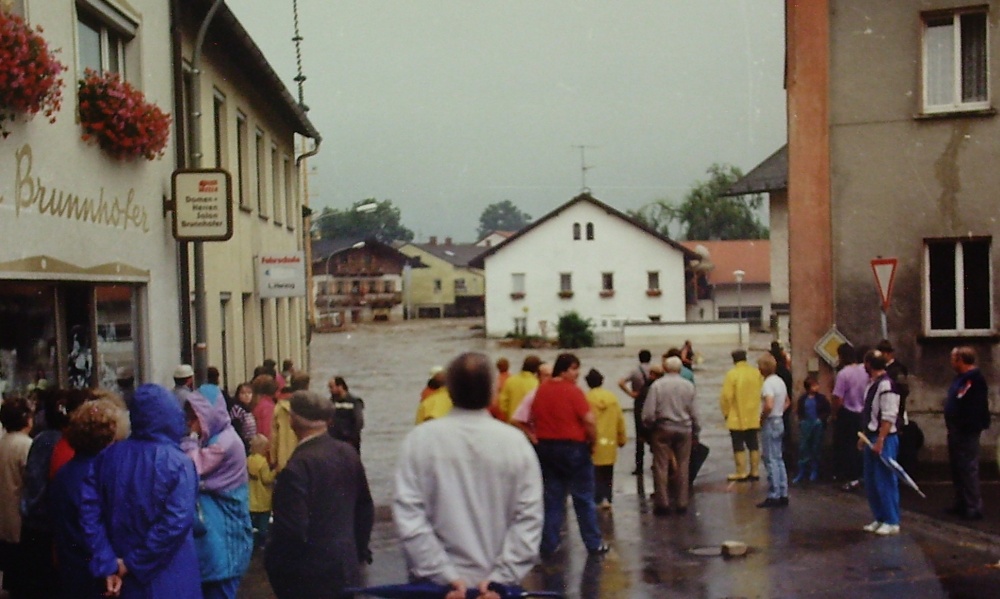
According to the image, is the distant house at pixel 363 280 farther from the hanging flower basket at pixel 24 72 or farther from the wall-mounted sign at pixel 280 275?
the hanging flower basket at pixel 24 72

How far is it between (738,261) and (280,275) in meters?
70.5

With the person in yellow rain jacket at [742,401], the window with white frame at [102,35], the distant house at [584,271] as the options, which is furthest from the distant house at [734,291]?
the window with white frame at [102,35]

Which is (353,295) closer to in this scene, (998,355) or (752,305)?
(752,305)

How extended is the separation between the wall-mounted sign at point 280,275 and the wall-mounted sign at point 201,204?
19.7 ft

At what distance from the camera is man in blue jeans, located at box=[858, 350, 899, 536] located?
1153 cm

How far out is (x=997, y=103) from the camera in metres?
17.0

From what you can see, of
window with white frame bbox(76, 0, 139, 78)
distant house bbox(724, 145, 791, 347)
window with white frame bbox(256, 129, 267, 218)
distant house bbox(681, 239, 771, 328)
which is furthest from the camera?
distant house bbox(681, 239, 771, 328)

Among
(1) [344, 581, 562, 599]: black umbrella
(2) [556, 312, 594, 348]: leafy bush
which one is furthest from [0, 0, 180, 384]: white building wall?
(2) [556, 312, 594, 348]: leafy bush

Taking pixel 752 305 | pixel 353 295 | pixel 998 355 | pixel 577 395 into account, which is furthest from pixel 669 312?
pixel 577 395

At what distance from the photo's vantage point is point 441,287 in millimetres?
119438

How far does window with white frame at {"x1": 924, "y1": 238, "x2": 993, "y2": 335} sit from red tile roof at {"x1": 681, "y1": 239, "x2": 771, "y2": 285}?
214ft

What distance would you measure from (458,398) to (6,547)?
165 inches

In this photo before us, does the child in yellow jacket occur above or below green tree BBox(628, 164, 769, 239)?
below

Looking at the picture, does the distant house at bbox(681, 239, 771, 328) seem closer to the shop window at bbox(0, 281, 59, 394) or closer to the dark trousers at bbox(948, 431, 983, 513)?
the dark trousers at bbox(948, 431, 983, 513)
